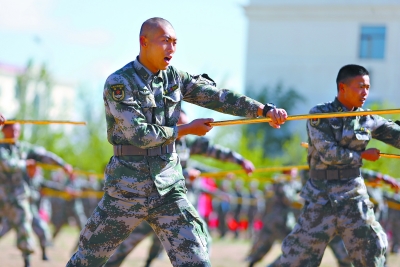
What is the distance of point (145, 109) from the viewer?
702cm

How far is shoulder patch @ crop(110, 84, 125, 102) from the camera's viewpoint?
692cm

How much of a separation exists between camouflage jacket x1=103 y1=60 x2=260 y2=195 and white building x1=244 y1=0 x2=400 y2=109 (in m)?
38.6

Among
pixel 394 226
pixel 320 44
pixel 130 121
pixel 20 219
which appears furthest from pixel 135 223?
pixel 320 44

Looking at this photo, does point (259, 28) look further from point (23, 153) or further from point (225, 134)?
point (23, 153)

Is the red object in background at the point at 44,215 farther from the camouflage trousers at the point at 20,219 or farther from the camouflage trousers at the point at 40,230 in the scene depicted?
the camouflage trousers at the point at 20,219

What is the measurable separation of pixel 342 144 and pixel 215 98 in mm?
1625

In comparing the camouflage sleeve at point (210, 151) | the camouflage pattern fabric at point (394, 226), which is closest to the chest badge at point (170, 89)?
the camouflage sleeve at point (210, 151)

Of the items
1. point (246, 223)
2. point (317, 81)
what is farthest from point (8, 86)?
point (246, 223)

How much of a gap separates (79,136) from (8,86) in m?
22.2

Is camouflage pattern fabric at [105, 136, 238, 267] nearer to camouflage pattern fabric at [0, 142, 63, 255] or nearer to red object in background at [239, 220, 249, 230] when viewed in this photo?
camouflage pattern fabric at [0, 142, 63, 255]

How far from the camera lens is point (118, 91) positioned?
694 cm

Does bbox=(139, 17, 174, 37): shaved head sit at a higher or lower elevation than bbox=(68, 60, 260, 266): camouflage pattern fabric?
higher

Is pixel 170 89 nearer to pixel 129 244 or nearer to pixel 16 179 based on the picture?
pixel 129 244

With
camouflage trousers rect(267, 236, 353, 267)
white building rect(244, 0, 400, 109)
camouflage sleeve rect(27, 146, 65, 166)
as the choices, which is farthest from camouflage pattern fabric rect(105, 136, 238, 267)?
white building rect(244, 0, 400, 109)
